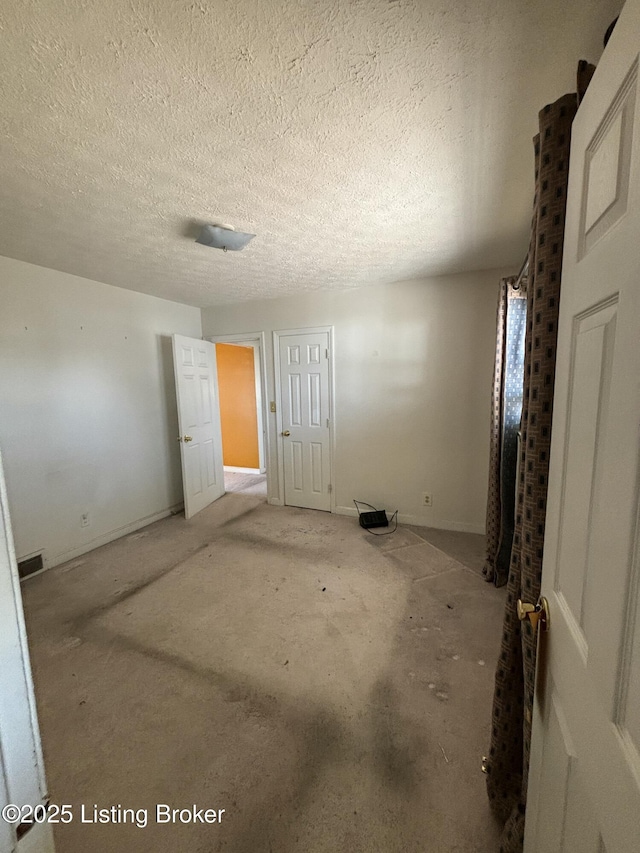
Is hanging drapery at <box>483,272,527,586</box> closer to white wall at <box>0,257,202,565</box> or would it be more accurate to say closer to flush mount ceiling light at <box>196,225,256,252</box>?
flush mount ceiling light at <box>196,225,256,252</box>

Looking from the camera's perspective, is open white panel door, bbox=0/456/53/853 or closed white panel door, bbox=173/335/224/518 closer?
open white panel door, bbox=0/456/53/853

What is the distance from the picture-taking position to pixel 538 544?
85 cm

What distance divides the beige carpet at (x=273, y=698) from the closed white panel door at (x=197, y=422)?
1.10 meters

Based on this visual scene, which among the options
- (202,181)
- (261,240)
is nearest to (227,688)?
(202,181)

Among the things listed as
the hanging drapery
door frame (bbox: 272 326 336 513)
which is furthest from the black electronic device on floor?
the hanging drapery

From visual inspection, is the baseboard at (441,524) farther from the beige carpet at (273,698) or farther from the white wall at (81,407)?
the white wall at (81,407)

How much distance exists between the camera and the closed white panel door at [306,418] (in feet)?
11.4

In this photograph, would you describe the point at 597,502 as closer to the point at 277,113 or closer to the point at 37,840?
the point at 37,840

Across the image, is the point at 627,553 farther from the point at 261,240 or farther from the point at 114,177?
the point at 261,240

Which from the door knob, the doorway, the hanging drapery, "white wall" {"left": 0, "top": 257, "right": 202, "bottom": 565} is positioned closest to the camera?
the door knob

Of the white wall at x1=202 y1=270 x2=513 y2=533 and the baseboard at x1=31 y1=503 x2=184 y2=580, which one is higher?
the white wall at x1=202 y1=270 x2=513 y2=533

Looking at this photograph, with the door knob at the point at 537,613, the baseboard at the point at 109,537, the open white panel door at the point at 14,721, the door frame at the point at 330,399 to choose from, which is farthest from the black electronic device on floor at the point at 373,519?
the open white panel door at the point at 14,721

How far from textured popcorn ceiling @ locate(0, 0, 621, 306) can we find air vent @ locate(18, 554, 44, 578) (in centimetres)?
227

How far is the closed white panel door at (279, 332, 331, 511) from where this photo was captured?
346 centimetres
